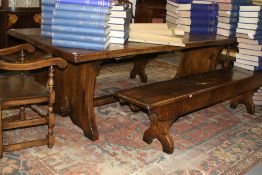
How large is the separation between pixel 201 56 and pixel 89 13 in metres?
2.13

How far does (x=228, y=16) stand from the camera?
11.3 ft

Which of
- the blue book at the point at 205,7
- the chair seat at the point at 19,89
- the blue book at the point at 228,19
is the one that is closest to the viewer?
the chair seat at the point at 19,89

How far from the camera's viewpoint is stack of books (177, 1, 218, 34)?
3268 millimetres

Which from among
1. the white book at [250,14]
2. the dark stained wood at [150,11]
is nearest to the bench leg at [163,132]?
the white book at [250,14]

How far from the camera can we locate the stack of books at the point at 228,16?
3.45m

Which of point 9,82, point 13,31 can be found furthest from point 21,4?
point 9,82

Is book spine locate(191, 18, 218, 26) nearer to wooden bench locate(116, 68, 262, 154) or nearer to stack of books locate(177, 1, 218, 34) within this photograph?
stack of books locate(177, 1, 218, 34)

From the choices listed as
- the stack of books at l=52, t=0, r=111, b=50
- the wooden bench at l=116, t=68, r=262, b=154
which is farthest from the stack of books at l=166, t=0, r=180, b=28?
the stack of books at l=52, t=0, r=111, b=50

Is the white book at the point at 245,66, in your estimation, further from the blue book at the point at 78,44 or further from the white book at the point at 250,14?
the blue book at the point at 78,44

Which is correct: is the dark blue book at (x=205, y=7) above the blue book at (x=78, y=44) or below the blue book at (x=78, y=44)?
above

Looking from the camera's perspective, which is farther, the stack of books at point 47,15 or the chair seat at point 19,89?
the stack of books at point 47,15

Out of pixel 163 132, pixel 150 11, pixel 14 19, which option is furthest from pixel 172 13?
pixel 150 11

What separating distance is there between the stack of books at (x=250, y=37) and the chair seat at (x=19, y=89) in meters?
2.16

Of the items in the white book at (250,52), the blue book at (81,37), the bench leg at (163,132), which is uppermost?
the blue book at (81,37)
